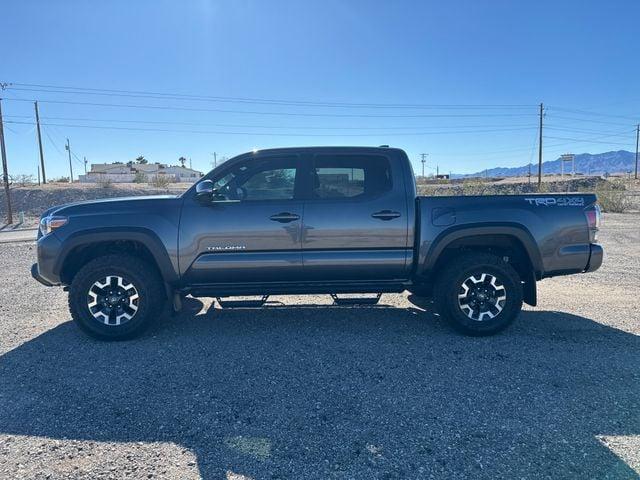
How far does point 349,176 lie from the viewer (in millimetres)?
5004

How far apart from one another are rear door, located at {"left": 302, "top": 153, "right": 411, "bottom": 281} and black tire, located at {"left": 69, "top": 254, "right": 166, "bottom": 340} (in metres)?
1.71

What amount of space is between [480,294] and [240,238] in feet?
8.79

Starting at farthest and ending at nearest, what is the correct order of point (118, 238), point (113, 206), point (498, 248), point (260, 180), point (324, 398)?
point (498, 248) < point (260, 180) < point (113, 206) < point (118, 238) < point (324, 398)

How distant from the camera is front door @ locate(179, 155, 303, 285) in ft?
15.7

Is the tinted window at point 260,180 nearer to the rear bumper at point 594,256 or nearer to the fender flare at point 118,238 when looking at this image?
the fender flare at point 118,238

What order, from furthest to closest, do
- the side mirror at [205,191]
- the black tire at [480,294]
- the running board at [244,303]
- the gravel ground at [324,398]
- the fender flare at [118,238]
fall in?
the running board at [244,303]
the black tire at [480,294]
the fender flare at [118,238]
the side mirror at [205,191]
the gravel ground at [324,398]

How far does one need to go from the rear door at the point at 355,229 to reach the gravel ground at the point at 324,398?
0.76 metres

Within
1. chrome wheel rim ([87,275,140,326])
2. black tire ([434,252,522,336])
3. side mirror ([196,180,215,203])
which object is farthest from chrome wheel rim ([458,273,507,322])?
chrome wheel rim ([87,275,140,326])

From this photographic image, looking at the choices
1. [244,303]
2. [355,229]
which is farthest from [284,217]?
[244,303]

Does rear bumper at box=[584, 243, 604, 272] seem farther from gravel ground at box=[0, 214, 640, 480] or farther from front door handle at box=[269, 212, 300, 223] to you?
front door handle at box=[269, 212, 300, 223]

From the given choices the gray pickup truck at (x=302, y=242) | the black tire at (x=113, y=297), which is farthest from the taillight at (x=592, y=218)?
the black tire at (x=113, y=297)

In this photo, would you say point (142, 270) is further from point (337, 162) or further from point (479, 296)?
point (479, 296)

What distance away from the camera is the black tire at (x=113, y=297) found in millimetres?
4770

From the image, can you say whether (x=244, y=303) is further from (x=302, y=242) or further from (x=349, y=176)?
(x=349, y=176)
